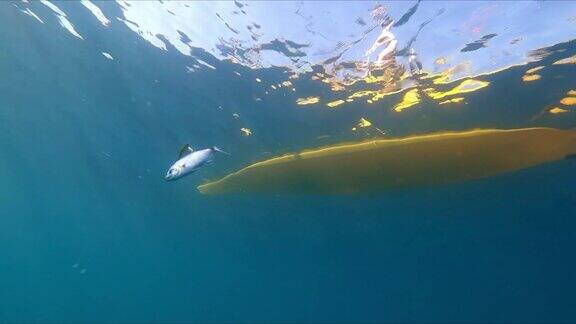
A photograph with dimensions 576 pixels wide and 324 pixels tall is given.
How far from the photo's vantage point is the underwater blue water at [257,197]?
13.0 metres

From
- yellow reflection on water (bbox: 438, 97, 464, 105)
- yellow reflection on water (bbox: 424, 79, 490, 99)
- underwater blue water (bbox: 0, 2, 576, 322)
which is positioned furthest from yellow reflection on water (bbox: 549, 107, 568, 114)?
yellow reflection on water (bbox: 438, 97, 464, 105)

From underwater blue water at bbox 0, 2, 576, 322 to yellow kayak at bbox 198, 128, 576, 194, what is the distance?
0.74 m

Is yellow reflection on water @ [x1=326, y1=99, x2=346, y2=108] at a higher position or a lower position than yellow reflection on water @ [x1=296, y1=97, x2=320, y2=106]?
lower

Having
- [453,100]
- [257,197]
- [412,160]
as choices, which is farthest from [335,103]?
[257,197]

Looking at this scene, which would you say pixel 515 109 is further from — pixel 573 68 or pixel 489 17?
pixel 489 17

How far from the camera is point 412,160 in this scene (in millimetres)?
15102

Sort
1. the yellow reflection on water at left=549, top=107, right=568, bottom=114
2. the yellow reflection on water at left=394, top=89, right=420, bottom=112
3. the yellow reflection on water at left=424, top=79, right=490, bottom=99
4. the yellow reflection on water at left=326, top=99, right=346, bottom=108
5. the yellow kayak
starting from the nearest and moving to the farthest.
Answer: the yellow reflection on water at left=424, top=79, right=490, bottom=99 < the yellow reflection on water at left=394, top=89, right=420, bottom=112 < the yellow reflection on water at left=549, top=107, right=568, bottom=114 < the yellow reflection on water at left=326, top=99, right=346, bottom=108 < the yellow kayak

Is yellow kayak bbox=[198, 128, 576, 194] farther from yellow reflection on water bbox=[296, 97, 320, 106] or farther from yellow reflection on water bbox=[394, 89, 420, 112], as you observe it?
yellow reflection on water bbox=[296, 97, 320, 106]

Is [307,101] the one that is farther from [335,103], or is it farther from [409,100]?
[409,100]

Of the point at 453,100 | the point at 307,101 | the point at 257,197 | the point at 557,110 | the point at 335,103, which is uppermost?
the point at 307,101

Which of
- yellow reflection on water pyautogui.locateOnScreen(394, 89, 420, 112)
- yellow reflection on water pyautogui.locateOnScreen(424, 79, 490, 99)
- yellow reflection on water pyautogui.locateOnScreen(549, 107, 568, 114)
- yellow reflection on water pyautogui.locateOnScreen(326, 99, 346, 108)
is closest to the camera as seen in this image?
yellow reflection on water pyautogui.locateOnScreen(424, 79, 490, 99)

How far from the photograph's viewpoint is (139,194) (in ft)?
97.2

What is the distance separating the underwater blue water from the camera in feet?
42.7

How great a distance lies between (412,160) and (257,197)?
10.2 metres
